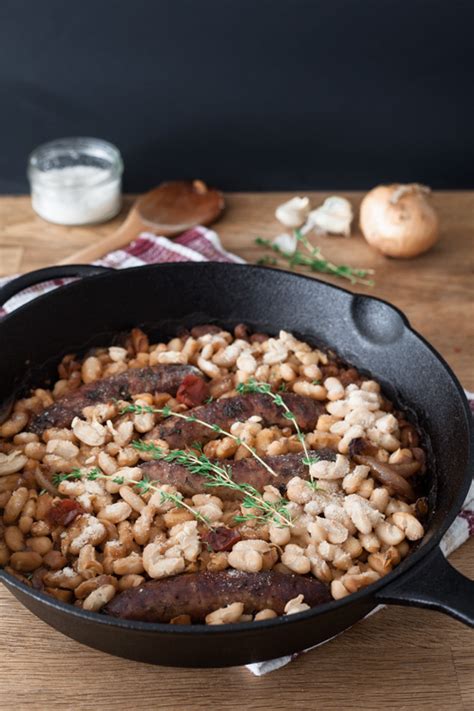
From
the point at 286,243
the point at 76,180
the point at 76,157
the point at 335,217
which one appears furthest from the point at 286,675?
the point at 76,157

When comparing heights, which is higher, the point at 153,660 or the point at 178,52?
the point at 178,52

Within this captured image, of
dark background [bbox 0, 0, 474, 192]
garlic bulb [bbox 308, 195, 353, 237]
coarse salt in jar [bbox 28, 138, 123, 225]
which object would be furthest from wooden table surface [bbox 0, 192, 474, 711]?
dark background [bbox 0, 0, 474, 192]

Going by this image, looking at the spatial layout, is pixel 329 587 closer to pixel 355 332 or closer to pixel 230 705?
pixel 230 705

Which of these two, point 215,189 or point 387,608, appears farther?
point 215,189

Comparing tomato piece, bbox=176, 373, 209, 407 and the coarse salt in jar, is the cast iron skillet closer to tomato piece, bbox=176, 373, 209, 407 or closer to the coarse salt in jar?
tomato piece, bbox=176, 373, 209, 407

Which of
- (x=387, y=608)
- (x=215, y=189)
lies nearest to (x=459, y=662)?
(x=387, y=608)

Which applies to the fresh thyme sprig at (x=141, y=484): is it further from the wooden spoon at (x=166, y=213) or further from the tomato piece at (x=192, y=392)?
the wooden spoon at (x=166, y=213)

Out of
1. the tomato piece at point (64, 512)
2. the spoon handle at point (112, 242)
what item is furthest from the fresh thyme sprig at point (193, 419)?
the spoon handle at point (112, 242)
